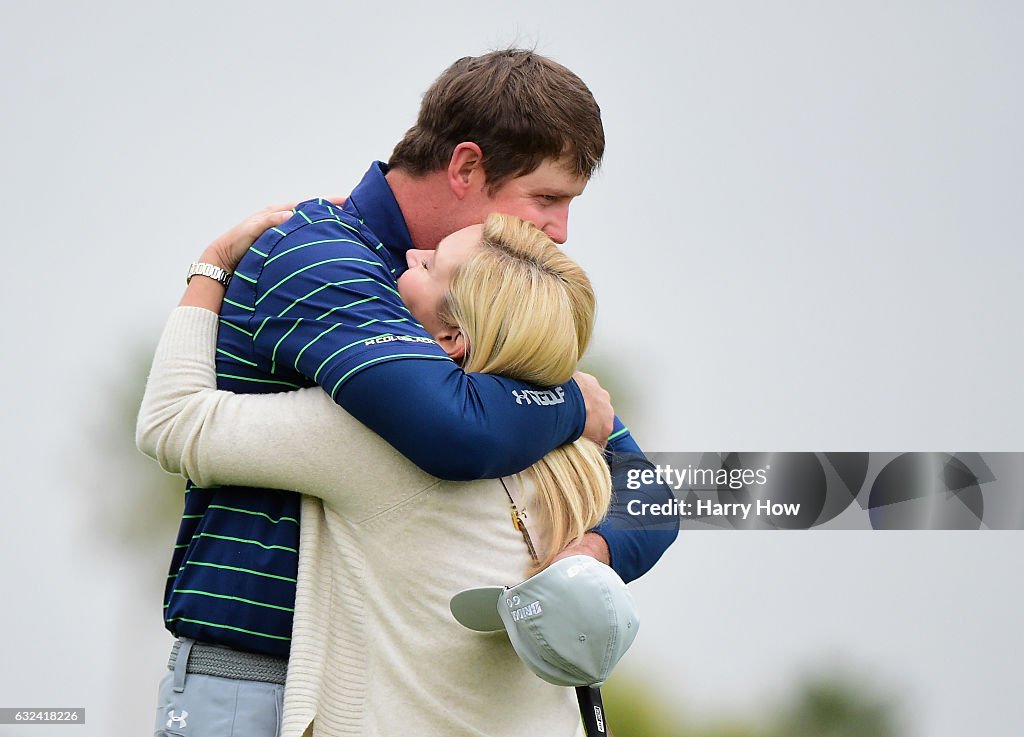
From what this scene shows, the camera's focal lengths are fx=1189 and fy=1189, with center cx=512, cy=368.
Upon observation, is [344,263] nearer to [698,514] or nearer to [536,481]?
[536,481]

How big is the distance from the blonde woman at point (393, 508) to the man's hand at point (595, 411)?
0.14m

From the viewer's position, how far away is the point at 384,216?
1752 mm

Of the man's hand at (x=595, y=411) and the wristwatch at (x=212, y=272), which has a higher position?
the wristwatch at (x=212, y=272)

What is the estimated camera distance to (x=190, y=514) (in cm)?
162

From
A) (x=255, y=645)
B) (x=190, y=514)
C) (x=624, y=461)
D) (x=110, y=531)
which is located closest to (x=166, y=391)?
(x=190, y=514)

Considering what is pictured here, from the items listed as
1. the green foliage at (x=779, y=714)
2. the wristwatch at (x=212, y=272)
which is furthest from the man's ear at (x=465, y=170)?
the green foliage at (x=779, y=714)

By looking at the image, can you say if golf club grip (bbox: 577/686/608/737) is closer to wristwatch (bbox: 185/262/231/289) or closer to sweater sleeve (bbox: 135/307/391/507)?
sweater sleeve (bbox: 135/307/391/507)

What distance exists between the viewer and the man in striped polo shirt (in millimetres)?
1423

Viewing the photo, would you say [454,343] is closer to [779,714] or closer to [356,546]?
[356,546]

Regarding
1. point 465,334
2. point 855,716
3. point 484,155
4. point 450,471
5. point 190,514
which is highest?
point 484,155

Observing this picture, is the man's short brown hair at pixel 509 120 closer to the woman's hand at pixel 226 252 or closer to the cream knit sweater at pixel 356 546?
the woman's hand at pixel 226 252

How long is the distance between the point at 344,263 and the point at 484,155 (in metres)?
0.36

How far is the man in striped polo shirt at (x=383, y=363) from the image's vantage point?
142 cm

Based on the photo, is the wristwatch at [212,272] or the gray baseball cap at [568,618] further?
the wristwatch at [212,272]
